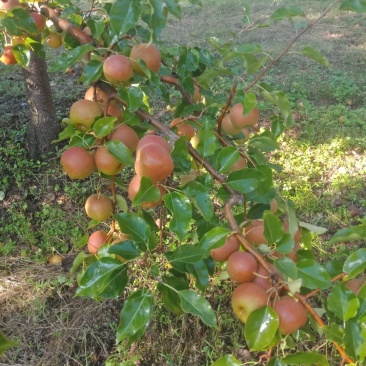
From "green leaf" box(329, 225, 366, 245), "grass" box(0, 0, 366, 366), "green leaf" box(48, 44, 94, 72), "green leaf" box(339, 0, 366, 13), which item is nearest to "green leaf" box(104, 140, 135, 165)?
"green leaf" box(48, 44, 94, 72)

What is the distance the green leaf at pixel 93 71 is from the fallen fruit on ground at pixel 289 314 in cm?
61

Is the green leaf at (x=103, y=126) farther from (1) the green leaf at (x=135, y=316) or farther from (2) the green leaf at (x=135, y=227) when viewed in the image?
(1) the green leaf at (x=135, y=316)

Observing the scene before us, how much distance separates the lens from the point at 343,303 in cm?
79

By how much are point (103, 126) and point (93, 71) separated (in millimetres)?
167

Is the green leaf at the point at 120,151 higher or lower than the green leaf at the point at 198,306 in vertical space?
higher

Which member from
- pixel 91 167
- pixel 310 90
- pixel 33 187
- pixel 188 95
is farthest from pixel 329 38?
pixel 91 167

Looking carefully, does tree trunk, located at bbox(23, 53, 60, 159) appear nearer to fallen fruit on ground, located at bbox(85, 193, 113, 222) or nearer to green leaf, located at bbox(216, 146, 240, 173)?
fallen fruit on ground, located at bbox(85, 193, 113, 222)

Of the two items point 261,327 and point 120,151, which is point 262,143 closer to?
point 120,151

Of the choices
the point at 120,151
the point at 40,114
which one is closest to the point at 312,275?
the point at 120,151

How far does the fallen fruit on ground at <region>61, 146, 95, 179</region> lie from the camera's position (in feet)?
3.14

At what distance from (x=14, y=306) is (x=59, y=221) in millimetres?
573

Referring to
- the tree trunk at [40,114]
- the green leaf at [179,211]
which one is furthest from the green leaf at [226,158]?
the tree trunk at [40,114]

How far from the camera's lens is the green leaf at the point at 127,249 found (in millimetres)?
866

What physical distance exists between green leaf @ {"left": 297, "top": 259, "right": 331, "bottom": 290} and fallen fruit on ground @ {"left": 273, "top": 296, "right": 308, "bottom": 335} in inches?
1.8
